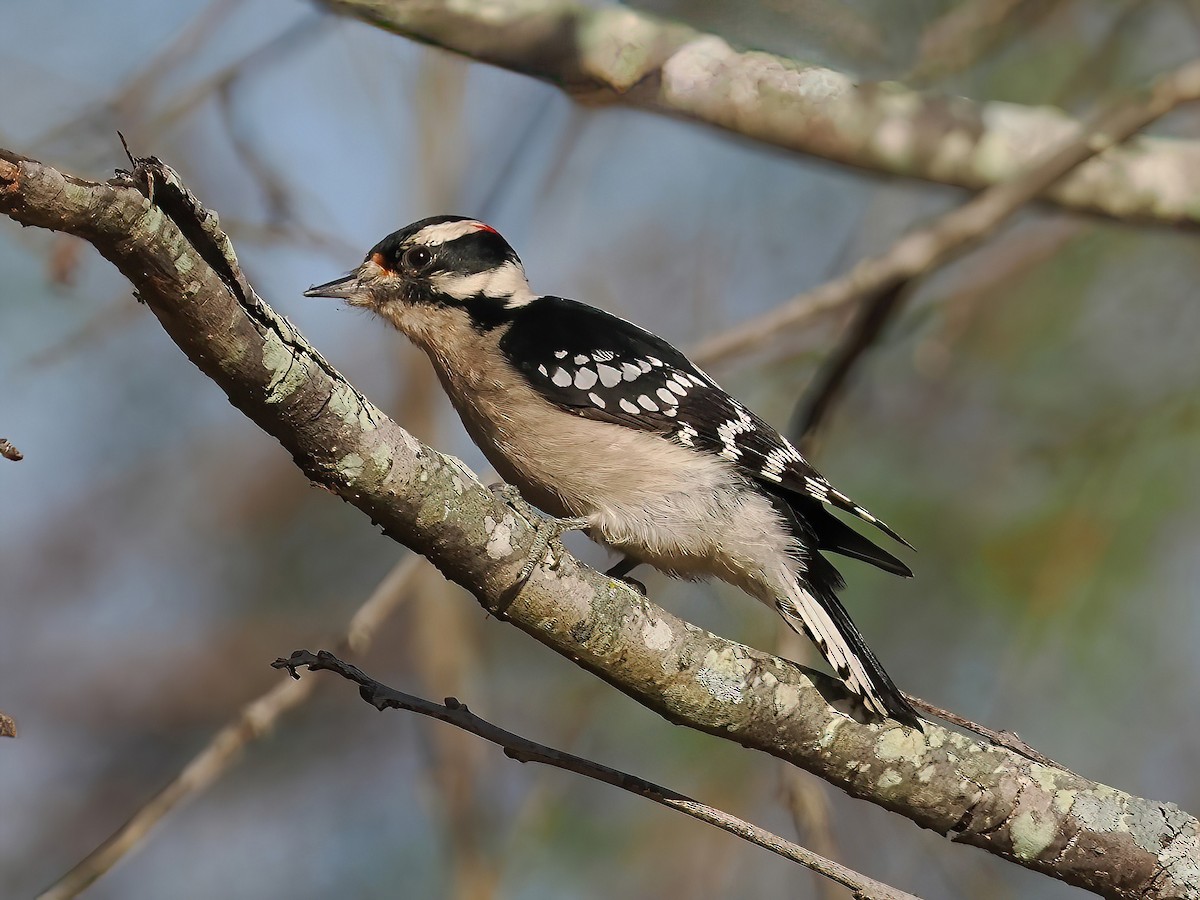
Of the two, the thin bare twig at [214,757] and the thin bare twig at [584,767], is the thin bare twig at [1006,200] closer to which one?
the thin bare twig at [214,757]

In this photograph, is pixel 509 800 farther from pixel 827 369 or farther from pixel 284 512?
pixel 827 369

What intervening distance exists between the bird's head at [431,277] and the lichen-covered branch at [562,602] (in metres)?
1.62

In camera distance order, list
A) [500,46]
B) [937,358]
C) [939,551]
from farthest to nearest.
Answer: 1. [939,551]
2. [937,358]
3. [500,46]

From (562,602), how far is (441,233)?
2.01 metres

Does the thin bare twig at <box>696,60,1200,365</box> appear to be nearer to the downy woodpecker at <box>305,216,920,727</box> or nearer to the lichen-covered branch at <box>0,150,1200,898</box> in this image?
the downy woodpecker at <box>305,216,920,727</box>

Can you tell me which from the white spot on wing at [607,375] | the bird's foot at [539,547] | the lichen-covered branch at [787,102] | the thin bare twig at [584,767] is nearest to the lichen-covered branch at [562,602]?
the bird's foot at [539,547]

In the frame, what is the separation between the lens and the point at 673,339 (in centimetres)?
708

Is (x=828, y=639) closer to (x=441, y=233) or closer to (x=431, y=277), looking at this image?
(x=431, y=277)

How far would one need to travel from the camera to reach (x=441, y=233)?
436 centimetres

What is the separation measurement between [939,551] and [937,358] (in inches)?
61.3

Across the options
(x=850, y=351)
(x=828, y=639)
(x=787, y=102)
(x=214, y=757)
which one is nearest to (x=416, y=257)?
(x=850, y=351)

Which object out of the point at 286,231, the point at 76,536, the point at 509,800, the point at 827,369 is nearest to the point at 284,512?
the point at 76,536

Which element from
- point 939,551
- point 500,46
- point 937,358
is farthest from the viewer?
point 939,551

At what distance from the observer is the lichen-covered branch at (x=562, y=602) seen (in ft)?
6.31
